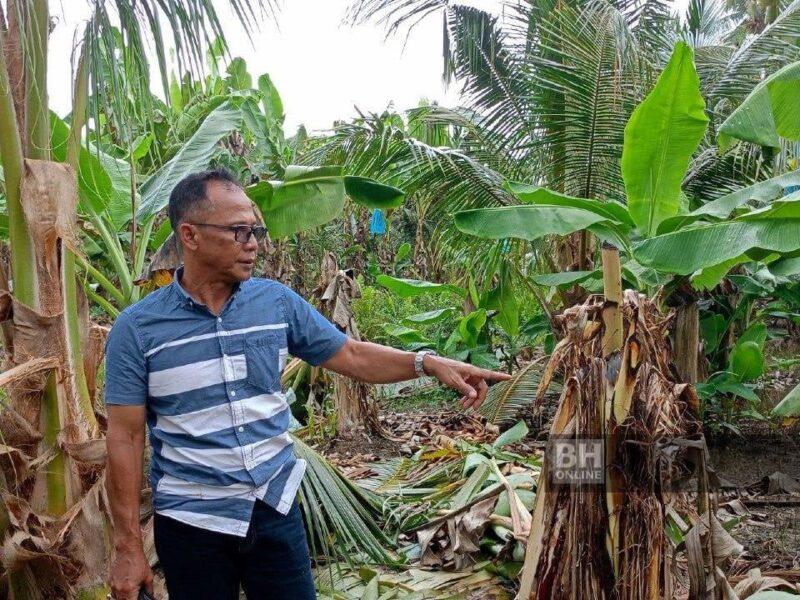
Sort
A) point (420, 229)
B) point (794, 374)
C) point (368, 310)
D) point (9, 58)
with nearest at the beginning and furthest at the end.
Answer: point (9, 58)
point (794, 374)
point (368, 310)
point (420, 229)

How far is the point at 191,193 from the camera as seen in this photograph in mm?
2096

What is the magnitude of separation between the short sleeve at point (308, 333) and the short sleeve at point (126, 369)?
0.45 m

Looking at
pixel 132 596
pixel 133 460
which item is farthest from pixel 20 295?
pixel 132 596

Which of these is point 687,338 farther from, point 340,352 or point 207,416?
point 207,416

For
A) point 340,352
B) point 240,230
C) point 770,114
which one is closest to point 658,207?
point 770,114

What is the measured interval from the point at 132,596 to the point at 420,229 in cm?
988

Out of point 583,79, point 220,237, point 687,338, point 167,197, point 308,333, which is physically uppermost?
point 583,79

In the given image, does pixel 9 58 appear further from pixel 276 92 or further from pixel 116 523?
pixel 276 92

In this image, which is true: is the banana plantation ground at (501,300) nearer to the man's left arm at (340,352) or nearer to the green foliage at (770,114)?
the green foliage at (770,114)

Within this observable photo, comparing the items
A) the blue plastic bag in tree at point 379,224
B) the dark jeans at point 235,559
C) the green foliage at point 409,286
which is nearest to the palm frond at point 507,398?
the green foliage at point 409,286

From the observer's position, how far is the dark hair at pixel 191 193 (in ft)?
6.82

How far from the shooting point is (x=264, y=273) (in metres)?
9.39

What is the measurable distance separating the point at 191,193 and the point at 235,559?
41.4 inches

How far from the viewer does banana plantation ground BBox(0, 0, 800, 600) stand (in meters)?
2.07
